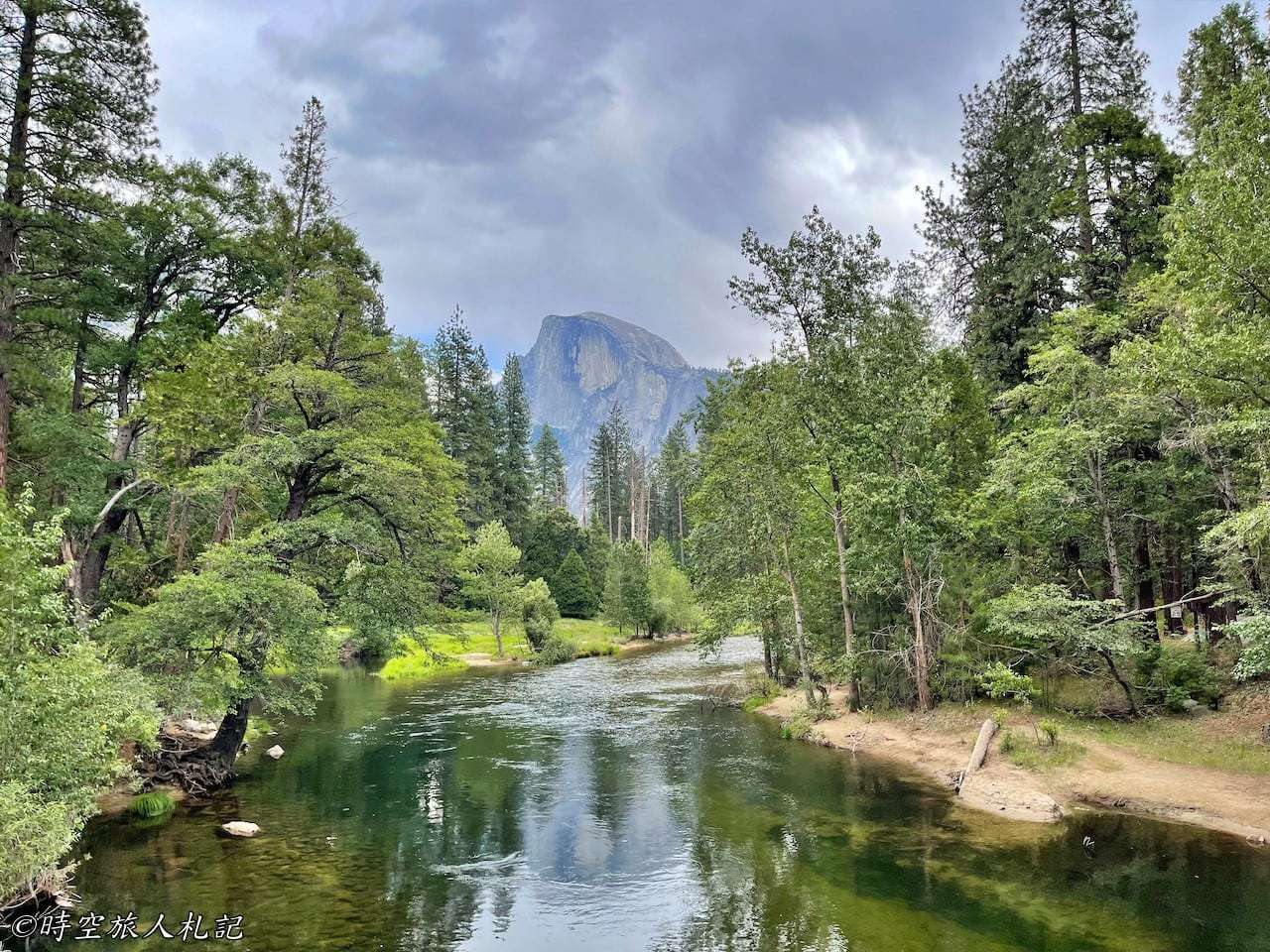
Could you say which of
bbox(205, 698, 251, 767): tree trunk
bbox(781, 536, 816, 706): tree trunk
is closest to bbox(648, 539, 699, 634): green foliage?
bbox(781, 536, 816, 706): tree trunk

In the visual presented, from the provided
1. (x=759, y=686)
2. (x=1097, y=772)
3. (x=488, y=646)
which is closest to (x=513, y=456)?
(x=488, y=646)

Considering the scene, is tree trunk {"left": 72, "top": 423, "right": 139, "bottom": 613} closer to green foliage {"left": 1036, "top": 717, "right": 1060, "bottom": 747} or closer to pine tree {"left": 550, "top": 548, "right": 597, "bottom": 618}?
green foliage {"left": 1036, "top": 717, "right": 1060, "bottom": 747}

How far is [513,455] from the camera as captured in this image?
263 ft

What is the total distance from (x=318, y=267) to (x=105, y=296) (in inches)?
218

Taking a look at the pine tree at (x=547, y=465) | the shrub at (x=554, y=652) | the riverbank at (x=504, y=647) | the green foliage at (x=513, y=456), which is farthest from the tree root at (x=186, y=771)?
the pine tree at (x=547, y=465)

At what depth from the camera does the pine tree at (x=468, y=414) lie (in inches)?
2721

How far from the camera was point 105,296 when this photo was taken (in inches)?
744

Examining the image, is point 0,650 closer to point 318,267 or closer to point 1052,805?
point 318,267

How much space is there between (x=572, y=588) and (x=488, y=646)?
50.0ft

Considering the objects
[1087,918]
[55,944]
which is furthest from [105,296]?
[1087,918]

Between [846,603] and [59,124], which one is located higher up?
[59,124]

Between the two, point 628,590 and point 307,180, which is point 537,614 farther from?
point 307,180

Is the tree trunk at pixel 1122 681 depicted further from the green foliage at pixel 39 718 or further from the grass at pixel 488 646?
the grass at pixel 488 646

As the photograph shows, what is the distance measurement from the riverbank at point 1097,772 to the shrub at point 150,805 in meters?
20.1
